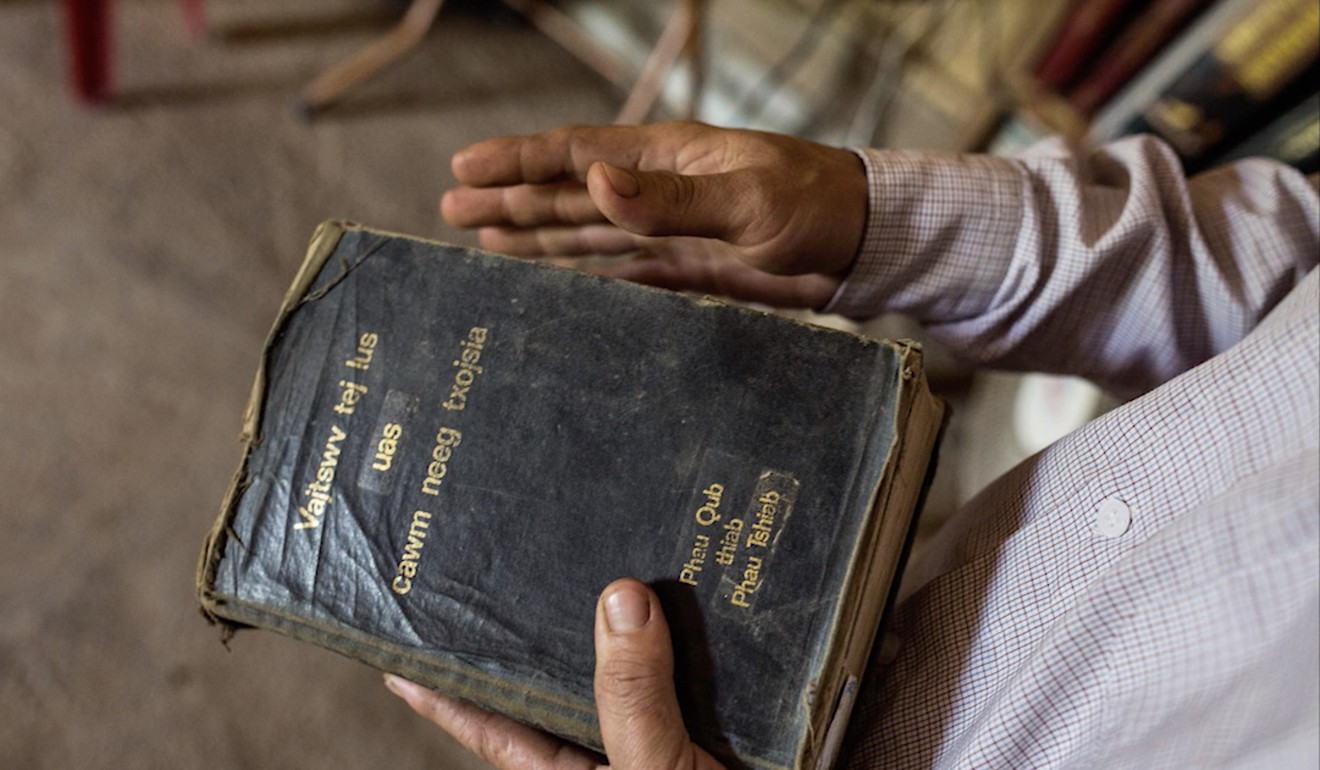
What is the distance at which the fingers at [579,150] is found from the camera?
70 cm

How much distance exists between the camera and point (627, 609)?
19.9 inches

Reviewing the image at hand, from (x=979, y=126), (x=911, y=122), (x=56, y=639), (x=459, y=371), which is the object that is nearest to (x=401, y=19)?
(x=911, y=122)

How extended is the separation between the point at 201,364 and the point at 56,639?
41 cm

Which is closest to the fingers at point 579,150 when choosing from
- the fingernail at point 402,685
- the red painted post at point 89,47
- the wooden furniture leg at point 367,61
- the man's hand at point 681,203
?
the man's hand at point 681,203

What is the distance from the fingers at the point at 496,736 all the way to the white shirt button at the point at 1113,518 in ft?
1.21

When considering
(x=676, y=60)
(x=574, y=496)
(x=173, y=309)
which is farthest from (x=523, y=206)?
(x=173, y=309)

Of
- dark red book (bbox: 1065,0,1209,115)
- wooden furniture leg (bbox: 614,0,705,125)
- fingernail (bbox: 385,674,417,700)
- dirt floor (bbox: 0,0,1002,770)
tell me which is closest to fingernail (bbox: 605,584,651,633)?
fingernail (bbox: 385,674,417,700)

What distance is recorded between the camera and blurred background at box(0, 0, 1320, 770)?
1094 millimetres

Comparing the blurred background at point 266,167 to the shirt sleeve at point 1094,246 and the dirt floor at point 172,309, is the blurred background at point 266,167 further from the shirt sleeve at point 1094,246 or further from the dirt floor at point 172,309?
the shirt sleeve at point 1094,246

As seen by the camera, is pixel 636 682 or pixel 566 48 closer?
pixel 636 682

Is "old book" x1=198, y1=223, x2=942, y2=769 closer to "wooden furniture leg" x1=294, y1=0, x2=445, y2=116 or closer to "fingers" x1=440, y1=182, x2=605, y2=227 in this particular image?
"fingers" x1=440, y1=182, x2=605, y2=227

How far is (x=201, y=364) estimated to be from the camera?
4.22ft

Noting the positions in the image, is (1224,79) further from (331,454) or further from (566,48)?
(566,48)

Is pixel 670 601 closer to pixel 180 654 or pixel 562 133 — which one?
pixel 562 133
